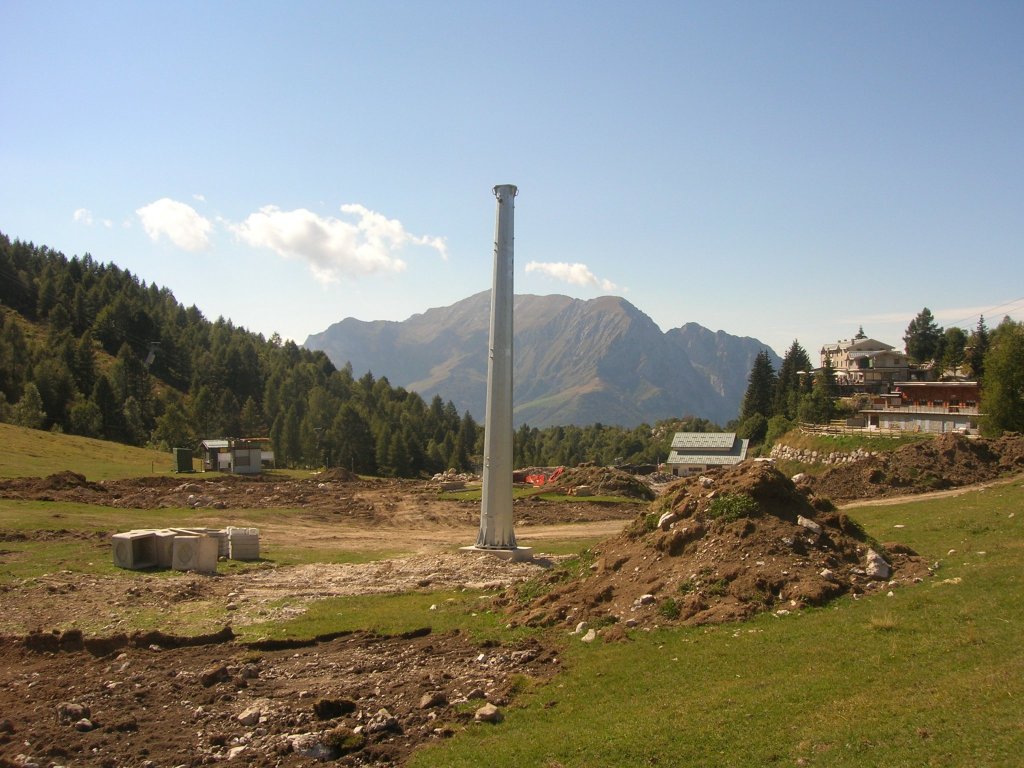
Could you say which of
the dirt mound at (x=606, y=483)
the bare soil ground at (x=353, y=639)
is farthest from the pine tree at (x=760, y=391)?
the bare soil ground at (x=353, y=639)

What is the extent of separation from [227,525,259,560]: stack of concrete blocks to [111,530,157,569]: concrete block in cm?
335

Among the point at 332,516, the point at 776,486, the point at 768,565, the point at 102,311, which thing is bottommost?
the point at 332,516

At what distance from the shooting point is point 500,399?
30609mm

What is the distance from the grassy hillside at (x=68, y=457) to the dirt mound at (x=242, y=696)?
152 ft

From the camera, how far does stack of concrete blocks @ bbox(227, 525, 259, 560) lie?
100 ft

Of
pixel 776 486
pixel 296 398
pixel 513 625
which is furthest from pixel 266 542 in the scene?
pixel 296 398

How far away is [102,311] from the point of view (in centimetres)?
16200

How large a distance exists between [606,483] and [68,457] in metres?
46.7

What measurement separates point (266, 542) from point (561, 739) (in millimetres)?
28067

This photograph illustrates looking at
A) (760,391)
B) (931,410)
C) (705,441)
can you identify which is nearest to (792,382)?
(760,391)

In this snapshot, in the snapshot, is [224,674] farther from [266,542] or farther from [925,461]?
[925,461]

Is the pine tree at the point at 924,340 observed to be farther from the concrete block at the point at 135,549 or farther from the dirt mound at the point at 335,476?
the concrete block at the point at 135,549

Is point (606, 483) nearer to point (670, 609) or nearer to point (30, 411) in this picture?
point (670, 609)

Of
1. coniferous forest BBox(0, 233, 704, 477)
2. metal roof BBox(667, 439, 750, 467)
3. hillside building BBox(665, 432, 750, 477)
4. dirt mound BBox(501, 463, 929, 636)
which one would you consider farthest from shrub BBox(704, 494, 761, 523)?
coniferous forest BBox(0, 233, 704, 477)
